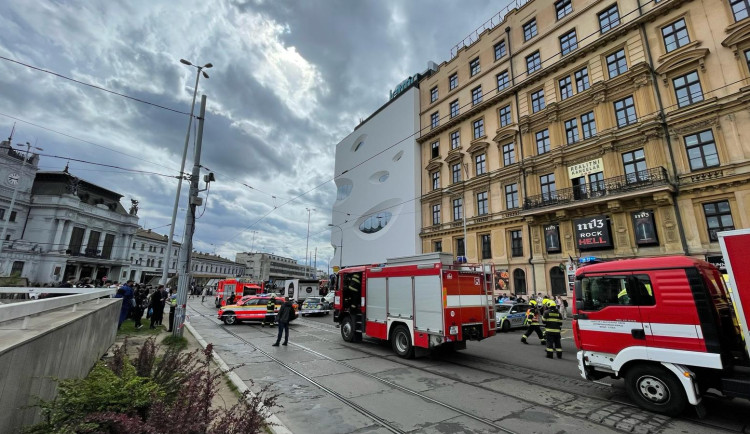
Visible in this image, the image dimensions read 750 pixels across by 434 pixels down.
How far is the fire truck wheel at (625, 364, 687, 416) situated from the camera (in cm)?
568

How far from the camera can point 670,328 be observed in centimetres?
592

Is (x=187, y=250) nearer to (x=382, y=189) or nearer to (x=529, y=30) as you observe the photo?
(x=382, y=189)

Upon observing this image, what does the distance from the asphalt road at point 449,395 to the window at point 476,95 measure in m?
28.5

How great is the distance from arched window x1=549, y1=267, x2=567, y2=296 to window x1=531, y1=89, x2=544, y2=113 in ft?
45.4

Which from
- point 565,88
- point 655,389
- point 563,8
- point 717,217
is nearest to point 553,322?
point 655,389

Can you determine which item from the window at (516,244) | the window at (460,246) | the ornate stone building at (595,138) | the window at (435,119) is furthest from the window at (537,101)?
the window at (460,246)

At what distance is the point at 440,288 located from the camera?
955cm

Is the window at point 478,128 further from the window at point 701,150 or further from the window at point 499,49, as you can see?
the window at point 701,150

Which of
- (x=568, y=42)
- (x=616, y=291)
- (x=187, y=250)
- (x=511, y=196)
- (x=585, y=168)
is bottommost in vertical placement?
(x=616, y=291)

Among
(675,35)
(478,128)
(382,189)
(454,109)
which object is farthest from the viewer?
(382,189)

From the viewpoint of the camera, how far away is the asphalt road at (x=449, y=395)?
534 centimetres

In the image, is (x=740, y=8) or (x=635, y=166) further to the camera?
(x=635, y=166)

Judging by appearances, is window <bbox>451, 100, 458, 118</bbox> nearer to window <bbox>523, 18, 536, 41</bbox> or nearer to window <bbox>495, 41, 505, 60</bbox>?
window <bbox>495, 41, 505, 60</bbox>

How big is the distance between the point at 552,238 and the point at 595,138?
7764 millimetres
